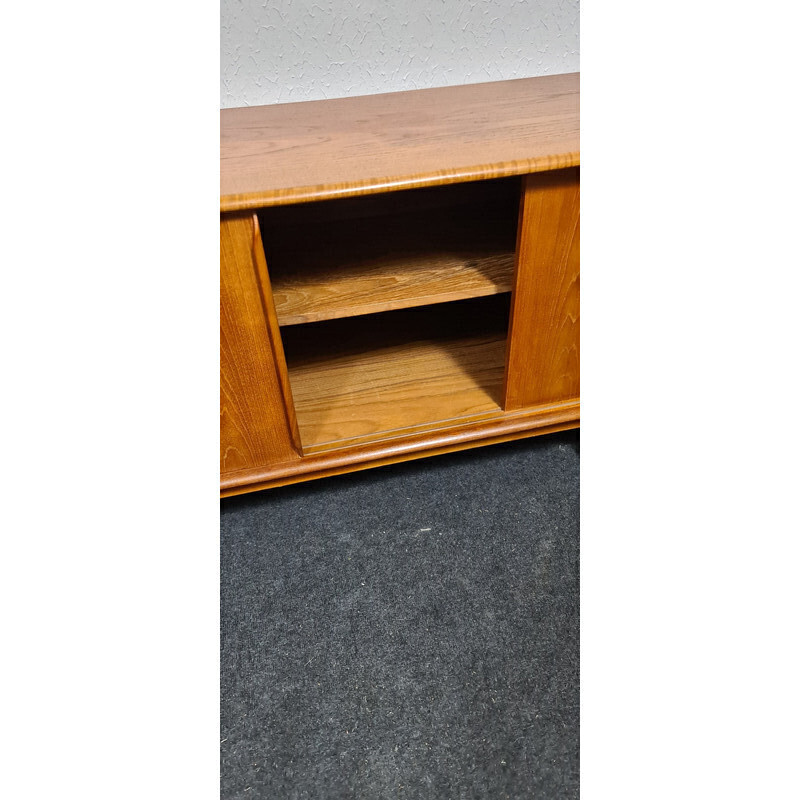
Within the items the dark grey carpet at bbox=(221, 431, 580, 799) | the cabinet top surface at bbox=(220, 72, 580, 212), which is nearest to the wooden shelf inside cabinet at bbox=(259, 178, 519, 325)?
the cabinet top surface at bbox=(220, 72, 580, 212)

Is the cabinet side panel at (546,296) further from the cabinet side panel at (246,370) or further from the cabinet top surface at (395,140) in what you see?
the cabinet side panel at (246,370)

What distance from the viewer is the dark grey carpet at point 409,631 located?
609 mm

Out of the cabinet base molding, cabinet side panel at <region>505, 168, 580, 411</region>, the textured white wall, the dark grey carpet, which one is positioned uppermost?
the textured white wall

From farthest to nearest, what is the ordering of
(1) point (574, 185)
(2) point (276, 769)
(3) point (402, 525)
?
(3) point (402, 525), (1) point (574, 185), (2) point (276, 769)

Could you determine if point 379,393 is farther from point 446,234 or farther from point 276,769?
point 276,769

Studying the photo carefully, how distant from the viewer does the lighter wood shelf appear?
2.88 feet

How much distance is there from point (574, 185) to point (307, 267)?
367 millimetres

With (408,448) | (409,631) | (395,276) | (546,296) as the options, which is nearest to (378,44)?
(395,276)

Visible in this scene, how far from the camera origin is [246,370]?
741 millimetres

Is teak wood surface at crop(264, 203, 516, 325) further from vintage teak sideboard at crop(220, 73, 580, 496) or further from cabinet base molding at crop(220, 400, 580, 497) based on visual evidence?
cabinet base molding at crop(220, 400, 580, 497)

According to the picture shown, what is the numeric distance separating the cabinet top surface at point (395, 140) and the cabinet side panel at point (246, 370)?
51mm

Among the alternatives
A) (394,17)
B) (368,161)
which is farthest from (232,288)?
(394,17)

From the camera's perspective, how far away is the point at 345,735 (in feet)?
2.08

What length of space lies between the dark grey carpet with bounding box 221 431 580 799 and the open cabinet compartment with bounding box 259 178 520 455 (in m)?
0.10
